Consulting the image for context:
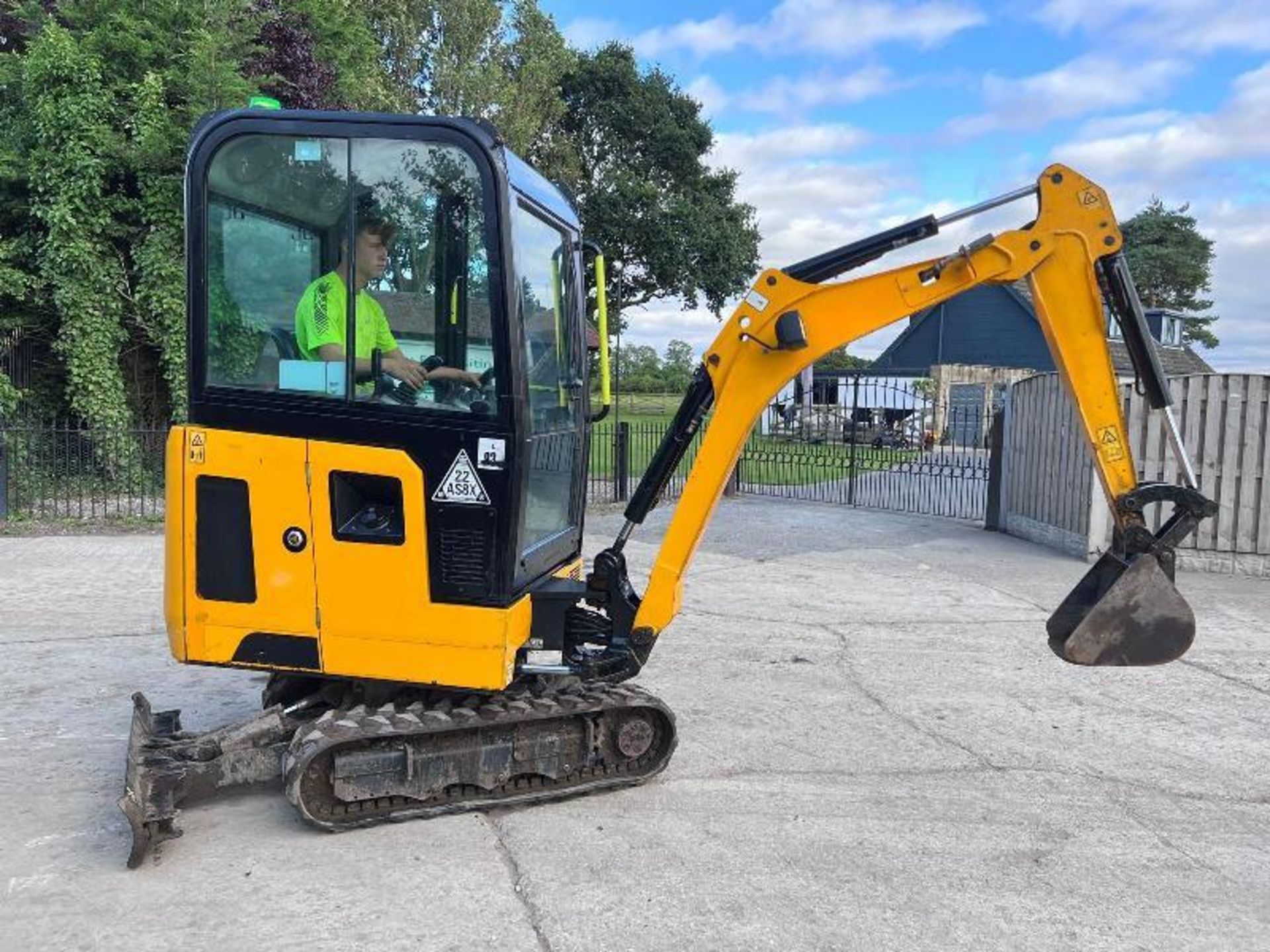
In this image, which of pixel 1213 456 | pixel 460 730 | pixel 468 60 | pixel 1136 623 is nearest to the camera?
pixel 460 730

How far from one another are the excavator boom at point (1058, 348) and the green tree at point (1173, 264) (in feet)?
170

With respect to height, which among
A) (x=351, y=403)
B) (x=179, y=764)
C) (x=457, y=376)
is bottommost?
(x=179, y=764)

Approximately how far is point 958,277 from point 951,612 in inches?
190

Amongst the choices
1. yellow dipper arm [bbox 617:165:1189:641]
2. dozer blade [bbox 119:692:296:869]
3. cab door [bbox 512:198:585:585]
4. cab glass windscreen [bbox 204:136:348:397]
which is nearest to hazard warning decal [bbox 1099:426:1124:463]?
yellow dipper arm [bbox 617:165:1189:641]

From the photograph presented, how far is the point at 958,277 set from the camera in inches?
165

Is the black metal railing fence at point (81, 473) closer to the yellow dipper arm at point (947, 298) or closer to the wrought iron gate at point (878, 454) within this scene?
the wrought iron gate at point (878, 454)

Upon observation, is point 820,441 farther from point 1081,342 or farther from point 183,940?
point 183,940

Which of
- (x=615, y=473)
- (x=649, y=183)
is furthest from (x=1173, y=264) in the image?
(x=615, y=473)

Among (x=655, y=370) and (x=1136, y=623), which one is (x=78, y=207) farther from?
(x=655, y=370)

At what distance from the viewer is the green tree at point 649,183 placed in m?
33.6

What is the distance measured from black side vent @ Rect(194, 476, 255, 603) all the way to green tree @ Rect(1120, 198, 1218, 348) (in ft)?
177

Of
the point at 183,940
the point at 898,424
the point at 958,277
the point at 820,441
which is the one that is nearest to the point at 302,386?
the point at 183,940

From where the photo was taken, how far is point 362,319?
3.78 m

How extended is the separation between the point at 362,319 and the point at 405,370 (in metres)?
0.25
